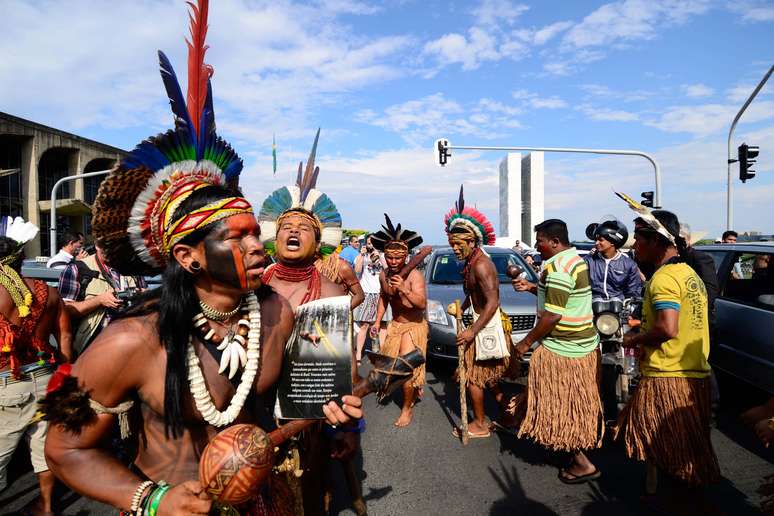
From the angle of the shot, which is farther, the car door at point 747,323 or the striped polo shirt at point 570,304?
the car door at point 747,323

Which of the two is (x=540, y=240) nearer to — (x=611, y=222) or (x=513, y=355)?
(x=513, y=355)

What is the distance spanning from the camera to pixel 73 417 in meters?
1.40

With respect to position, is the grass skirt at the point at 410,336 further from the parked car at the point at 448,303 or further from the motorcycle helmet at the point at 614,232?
the motorcycle helmet at the point at 614,232

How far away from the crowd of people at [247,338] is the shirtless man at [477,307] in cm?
2

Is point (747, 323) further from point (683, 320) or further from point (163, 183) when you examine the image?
point (163, 183)

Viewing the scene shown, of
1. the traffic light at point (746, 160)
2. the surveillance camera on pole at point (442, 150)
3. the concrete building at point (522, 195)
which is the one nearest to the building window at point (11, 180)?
the surveillance camera on pole at point (442, 150)

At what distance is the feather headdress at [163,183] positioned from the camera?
165 centimetres

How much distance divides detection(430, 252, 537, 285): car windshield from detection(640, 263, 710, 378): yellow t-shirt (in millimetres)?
4505

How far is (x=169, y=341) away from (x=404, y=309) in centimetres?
375

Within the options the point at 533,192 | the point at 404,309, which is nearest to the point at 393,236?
the point at 404,309

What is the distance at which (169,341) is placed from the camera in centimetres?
157

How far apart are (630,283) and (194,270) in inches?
243

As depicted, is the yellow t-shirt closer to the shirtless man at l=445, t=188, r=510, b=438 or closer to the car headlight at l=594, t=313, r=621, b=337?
the car headlight at l=594, t=313, r=621, b=337

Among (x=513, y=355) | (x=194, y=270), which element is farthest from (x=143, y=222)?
(x=513, y=355)
